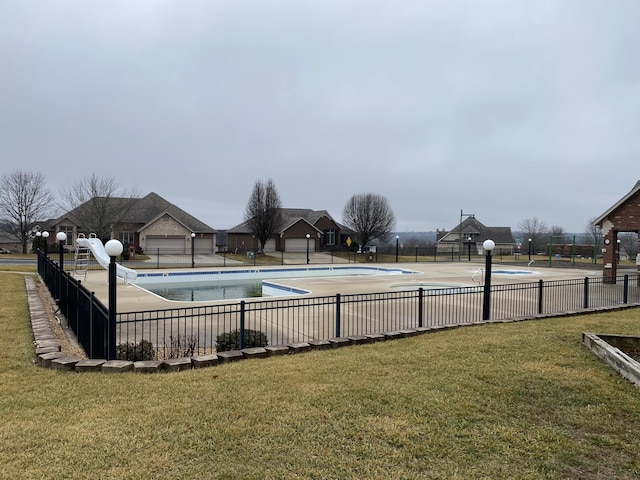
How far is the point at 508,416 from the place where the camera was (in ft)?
13.8

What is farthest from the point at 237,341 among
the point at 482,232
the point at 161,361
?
the point at 482,232

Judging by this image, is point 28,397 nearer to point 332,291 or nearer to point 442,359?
point 442,359

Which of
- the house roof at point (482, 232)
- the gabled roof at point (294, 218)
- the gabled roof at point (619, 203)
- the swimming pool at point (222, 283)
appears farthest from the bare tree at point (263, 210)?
the house roof at point (482, 232)

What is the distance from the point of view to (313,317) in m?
11.2

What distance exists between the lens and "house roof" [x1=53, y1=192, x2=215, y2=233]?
4511cm

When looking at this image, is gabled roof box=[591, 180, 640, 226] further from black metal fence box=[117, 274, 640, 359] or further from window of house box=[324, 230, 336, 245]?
window of house box=[324, 230, 336, 245]

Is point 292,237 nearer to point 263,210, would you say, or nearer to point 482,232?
point 263,210

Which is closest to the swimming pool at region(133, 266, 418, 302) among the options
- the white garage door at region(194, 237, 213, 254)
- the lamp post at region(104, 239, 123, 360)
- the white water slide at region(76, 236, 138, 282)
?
the white water slide at region(76, 236, 138, 282)

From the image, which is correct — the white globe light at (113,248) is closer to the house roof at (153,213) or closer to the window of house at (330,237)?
the house roof at (153,213)

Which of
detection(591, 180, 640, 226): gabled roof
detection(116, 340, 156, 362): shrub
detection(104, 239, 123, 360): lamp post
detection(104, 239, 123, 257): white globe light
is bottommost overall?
detection(116, 340, 156, 362): shrub

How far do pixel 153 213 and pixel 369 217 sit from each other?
26092 millimetres

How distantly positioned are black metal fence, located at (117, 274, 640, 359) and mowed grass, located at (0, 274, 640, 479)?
2207 mm

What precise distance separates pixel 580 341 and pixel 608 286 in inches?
588

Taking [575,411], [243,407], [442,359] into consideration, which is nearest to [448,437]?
[575,411]
